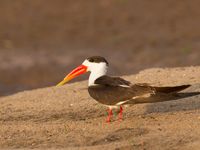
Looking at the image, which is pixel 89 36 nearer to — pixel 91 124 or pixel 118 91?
pixel 91 124

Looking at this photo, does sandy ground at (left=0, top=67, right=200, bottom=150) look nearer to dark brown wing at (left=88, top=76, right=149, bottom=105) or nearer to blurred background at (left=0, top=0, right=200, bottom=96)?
dark brown wing at (left=88, top=76, right=149, bottom=105)

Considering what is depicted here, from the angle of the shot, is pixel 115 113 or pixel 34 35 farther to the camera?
pixel 34 35

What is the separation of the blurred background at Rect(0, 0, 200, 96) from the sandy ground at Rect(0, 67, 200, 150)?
21.6ft

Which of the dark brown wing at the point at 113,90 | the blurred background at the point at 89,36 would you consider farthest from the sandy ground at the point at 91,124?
the blurred background at the point at 89,36

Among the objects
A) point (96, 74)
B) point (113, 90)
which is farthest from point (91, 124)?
point (96, 74)

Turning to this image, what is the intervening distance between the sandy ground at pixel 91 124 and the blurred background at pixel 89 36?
6.60 metres

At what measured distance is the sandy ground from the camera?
861 cm

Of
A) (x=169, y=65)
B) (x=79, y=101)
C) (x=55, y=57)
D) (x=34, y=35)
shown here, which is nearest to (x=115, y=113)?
(x=79, y=101)

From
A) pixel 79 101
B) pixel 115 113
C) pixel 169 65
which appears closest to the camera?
pixel 115 113

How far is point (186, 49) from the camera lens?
20531 millimetres

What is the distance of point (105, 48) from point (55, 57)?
4.70 feet

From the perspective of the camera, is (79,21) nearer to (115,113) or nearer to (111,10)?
(111,10)

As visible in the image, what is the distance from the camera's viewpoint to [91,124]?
9.63 meters

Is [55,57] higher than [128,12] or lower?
lower
